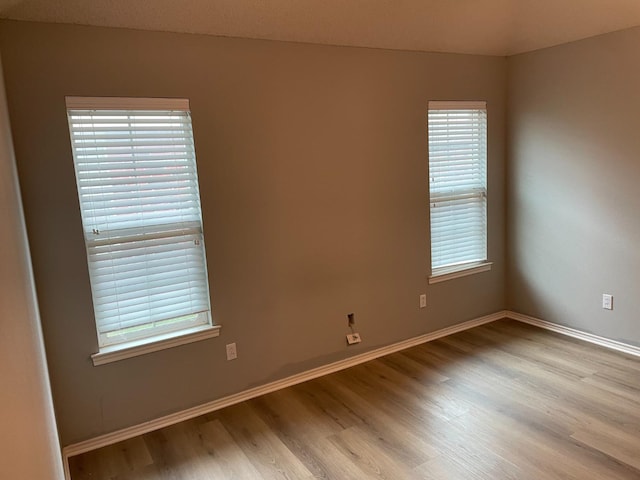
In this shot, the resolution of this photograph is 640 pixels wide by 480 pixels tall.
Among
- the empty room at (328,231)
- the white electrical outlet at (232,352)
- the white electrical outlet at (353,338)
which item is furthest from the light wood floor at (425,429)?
the white electrical outlet at (232,352)

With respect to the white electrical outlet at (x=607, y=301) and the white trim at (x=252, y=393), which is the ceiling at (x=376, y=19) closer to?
the white electrical outlet at (x=607, y=301)

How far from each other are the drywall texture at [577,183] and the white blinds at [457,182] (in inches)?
13.0

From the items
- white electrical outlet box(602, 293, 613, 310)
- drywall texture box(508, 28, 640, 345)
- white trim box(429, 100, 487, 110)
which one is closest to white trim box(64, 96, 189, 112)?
white trim box(429, 100, 487, 110)

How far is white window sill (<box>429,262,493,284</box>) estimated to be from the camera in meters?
3.88

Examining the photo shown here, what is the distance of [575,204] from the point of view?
12.0ft

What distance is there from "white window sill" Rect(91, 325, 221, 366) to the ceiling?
1.75m

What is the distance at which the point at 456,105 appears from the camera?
3.75 metres

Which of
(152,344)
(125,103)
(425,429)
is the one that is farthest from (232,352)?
(125,103)

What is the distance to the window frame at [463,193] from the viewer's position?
147 inches

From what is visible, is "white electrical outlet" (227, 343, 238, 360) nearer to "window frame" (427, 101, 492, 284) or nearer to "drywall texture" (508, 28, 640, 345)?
"window frame" (427, 101, 492, 284)

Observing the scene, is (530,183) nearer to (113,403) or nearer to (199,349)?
(199,349)

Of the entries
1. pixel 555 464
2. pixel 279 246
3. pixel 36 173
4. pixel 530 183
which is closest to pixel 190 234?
pixel 279 246

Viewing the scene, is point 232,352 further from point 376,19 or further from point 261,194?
point 376,19

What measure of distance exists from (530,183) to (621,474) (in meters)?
2.42
